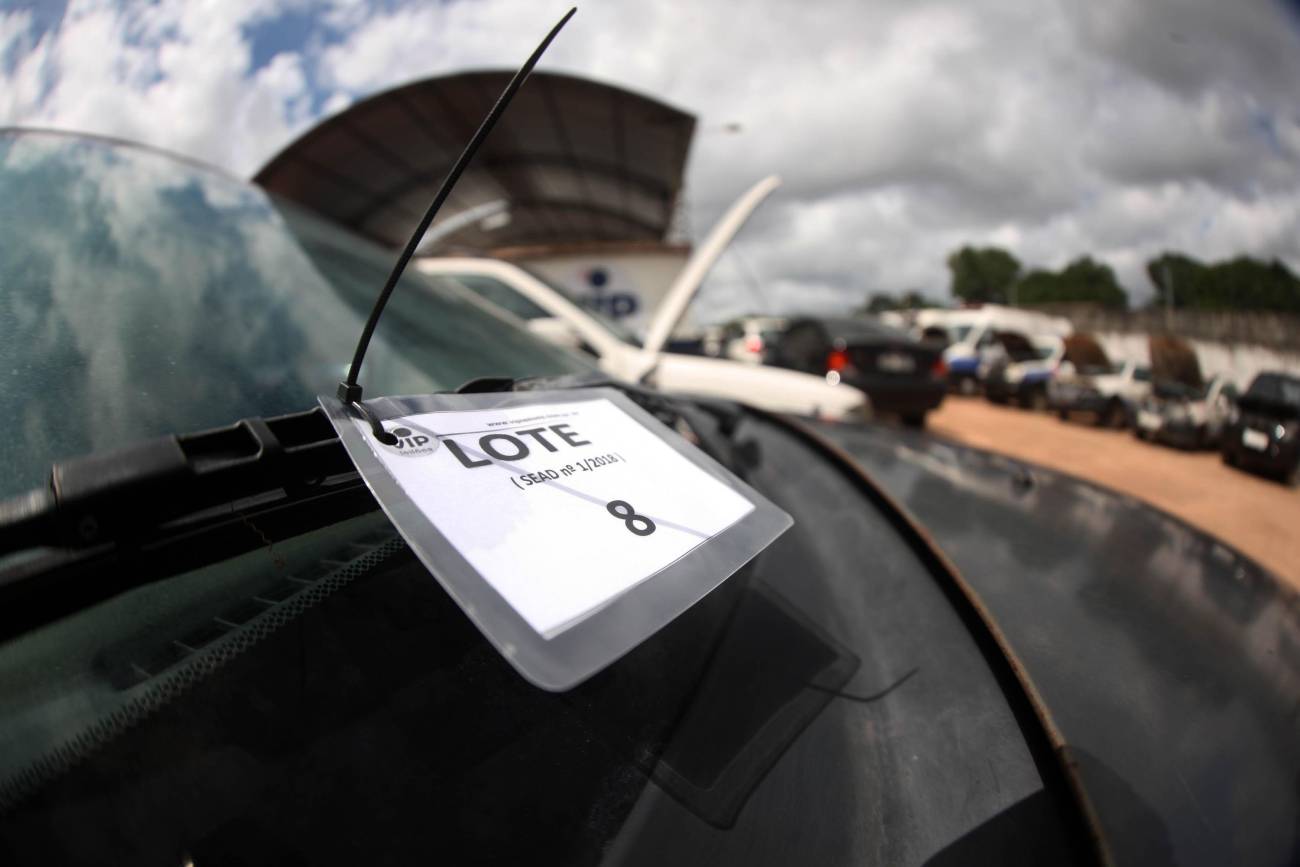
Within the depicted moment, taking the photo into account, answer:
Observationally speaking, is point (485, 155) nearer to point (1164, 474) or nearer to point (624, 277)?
point (624, 277)

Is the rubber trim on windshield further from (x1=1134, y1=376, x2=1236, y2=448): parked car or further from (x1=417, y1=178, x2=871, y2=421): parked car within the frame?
(x1=1134, y1=376, x2=1236, y2=448): parked car

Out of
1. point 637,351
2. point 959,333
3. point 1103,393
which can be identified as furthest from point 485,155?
point 959,333

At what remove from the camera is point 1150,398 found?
10102mm

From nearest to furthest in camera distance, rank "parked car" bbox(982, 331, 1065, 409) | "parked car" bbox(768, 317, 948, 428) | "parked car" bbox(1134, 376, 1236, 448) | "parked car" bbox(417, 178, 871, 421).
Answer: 1. "parked car" bbox(417, 178, 871, 421)
2. "parked car" bbox(768, 317, 948, 428)
3. "parked car" bbox(1134, 376, 1236, 448)
4. "parked car" bbox(982, 331, 1065, 409)

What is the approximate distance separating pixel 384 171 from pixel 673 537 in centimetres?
1003

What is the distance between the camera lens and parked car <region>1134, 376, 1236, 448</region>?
363 inches

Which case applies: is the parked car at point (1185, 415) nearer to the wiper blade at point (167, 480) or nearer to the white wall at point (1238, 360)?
the white wall at point (1238, 360)

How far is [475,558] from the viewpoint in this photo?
59cm

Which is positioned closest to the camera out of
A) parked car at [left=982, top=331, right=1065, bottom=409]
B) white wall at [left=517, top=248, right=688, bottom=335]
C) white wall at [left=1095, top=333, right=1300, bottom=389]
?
white wall at [left=517, top=248, right=688, bottom=335]

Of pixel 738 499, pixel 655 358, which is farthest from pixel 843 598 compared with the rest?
pixel 655 358

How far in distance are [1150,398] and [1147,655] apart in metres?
11.5

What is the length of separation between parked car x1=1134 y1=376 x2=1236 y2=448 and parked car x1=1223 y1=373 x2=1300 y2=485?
4.73 ft

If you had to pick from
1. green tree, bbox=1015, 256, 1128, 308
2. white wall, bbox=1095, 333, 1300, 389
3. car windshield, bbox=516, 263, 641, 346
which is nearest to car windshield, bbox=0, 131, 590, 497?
car windshield, bbox=516, 263, 641, 346

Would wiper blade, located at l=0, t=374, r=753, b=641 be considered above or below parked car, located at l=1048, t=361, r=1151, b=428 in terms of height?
above
